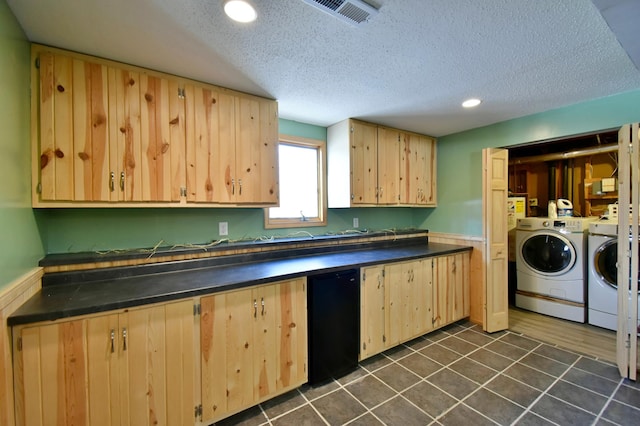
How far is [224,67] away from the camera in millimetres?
1799

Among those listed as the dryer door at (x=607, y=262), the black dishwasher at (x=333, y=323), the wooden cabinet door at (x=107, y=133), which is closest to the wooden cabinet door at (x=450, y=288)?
the black dishwasher at (x=333, y=323)

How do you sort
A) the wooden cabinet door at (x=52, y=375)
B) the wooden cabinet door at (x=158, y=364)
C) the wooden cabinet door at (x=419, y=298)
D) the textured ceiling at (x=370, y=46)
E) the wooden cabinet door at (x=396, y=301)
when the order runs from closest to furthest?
the wooden cabinet door at (x=52, y=375) → the textured ceiling at (x=370, y=46) → the wooden cabinet door at (x=158, y=364) → the wooden cabinet door at (x=396, y=301) → the wooden cabinet door at (x=419, y=298)

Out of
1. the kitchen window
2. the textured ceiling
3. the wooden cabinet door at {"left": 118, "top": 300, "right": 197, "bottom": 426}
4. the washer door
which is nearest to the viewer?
the textured ceiling

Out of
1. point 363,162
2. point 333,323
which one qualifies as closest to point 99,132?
point 333,323

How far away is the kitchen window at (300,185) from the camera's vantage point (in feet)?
9.30

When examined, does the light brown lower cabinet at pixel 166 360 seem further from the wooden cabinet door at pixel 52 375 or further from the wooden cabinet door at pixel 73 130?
the wooden cabinet door at pixel 73 130

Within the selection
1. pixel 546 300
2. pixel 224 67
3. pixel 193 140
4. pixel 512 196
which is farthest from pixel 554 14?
pixel 512 196

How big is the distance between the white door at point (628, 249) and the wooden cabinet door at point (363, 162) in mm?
1967

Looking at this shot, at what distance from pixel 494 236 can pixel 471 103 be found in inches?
58.0

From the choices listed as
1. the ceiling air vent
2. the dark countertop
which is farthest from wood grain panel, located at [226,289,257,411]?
the ceiling air vent

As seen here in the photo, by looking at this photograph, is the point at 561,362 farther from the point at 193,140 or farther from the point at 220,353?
the point at 193,140

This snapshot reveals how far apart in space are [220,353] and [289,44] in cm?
194

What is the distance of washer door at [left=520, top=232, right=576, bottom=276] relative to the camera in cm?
319

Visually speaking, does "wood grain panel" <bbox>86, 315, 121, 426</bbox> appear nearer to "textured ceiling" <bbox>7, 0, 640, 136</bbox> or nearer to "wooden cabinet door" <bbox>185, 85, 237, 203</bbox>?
"wooden cabinet door" <bbox>185, 85, 237, 203</bbox>
